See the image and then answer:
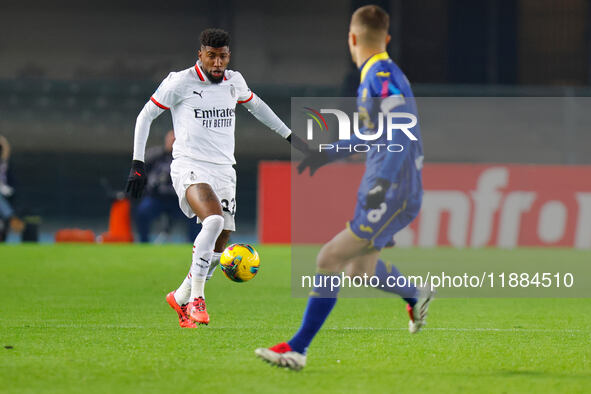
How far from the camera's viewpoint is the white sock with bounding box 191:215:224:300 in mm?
7855

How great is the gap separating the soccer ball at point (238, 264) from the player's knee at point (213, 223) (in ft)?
2.64

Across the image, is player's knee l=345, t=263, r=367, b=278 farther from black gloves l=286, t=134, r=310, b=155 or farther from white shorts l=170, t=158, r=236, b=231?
white shorts l=170, t=158, r=236, b=231

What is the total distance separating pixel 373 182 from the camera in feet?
19.3

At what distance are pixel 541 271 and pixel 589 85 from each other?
1263cm

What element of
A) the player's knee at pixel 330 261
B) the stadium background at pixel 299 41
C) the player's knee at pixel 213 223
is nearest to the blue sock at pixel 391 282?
the player's knee at pixel 330 261

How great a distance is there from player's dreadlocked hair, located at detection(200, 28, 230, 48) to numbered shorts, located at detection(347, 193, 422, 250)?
2.43 m

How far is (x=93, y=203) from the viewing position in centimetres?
2050

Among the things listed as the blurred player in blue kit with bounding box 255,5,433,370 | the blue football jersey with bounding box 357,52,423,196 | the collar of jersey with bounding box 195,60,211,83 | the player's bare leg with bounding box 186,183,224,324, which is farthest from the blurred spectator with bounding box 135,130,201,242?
the blue football jersey with bounding box 357,52,423,196

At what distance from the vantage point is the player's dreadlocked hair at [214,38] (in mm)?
7895

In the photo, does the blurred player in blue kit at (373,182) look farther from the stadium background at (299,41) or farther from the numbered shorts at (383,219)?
the stadium background at (299,41)

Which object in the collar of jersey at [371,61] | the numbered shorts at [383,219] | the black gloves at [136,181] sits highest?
the collar of jersey at [371,61]

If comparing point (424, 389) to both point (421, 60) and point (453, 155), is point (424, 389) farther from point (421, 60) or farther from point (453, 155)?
point (421, 60)

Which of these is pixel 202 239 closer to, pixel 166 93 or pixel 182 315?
pixel 182 315

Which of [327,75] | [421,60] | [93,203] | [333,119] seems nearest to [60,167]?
[93,203]
